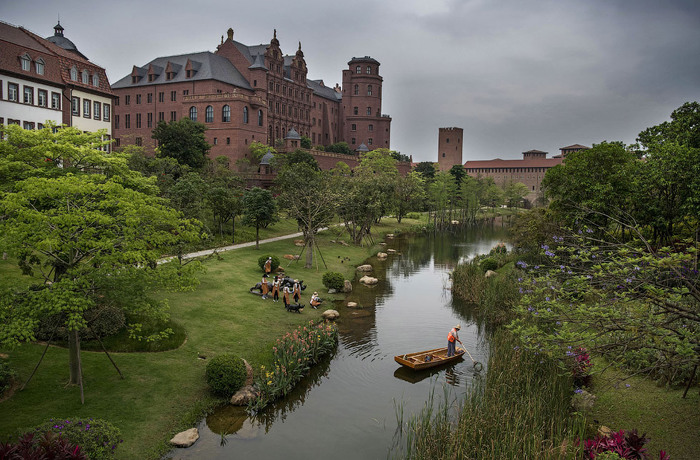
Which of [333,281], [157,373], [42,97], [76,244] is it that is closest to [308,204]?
[333,281]

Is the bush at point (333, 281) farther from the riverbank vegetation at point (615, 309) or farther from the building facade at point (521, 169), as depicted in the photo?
the building facade at point (521, 169)

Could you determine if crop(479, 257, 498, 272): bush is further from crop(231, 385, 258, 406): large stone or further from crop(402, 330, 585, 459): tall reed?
crop(231, 385, 258, 406): large stone

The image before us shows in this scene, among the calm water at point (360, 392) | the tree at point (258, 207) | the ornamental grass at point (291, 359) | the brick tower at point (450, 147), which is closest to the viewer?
the calm water at point (360, 392)

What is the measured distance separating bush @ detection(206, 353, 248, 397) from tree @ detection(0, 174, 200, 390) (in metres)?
2.74

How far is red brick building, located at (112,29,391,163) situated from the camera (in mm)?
67875

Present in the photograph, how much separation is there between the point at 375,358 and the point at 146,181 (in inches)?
448

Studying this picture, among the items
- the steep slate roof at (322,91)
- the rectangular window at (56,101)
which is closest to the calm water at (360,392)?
the rectangular window at (56,101)

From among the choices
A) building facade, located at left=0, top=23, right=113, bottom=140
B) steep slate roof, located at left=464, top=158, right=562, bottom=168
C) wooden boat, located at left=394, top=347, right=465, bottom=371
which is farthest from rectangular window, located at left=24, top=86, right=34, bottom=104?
steep slate roof, located at left=464, top=158, right=562, bottom=168

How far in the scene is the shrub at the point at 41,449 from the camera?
8702 mm

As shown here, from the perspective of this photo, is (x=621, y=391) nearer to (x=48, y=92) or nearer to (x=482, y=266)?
(x=482, y=266)

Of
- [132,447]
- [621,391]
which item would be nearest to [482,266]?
[621,391]

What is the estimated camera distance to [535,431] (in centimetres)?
1201

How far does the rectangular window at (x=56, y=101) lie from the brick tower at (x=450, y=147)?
4287 inches

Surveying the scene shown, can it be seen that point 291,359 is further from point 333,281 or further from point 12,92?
point 12,92
